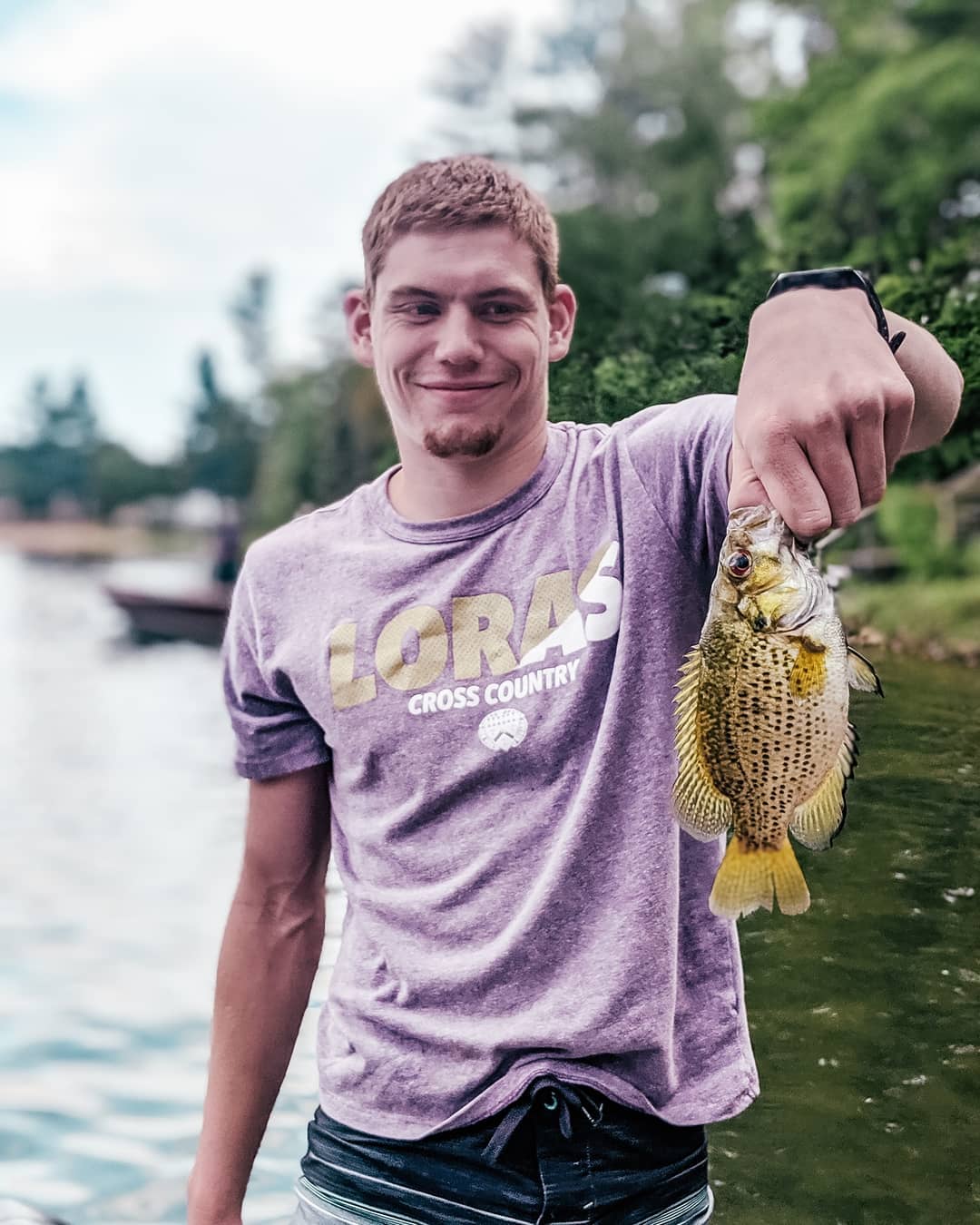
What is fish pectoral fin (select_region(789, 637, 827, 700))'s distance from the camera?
2.77ft

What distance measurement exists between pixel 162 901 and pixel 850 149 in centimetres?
669

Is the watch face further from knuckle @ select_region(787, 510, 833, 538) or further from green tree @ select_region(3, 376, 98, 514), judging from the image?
green tree @ select_region(3, 376, 98, 514)

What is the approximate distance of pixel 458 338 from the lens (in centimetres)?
126

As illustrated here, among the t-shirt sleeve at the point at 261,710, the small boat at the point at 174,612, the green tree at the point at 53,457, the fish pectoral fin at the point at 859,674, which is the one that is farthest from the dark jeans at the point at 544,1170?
the green tree at the point at 53,457

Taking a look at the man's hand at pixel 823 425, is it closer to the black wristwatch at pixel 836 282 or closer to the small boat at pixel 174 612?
the black wristwatch at pixel 836 282

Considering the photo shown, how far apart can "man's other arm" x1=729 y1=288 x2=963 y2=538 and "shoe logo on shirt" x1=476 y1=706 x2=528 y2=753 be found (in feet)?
1.26

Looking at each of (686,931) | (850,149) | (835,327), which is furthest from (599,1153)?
(850,149)

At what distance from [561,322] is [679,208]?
2198mm

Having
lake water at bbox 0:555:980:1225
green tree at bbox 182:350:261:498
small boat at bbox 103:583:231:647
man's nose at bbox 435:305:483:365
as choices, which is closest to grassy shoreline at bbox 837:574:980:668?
lake water at bbox 0:555:980:1225

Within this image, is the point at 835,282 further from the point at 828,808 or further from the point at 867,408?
the point at 828,808

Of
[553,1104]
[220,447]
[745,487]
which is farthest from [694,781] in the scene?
[220,447]

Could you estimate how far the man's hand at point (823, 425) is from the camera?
2.64ft

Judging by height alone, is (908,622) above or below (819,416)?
below

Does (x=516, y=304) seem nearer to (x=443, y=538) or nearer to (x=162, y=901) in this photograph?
(x=443, y=538)
